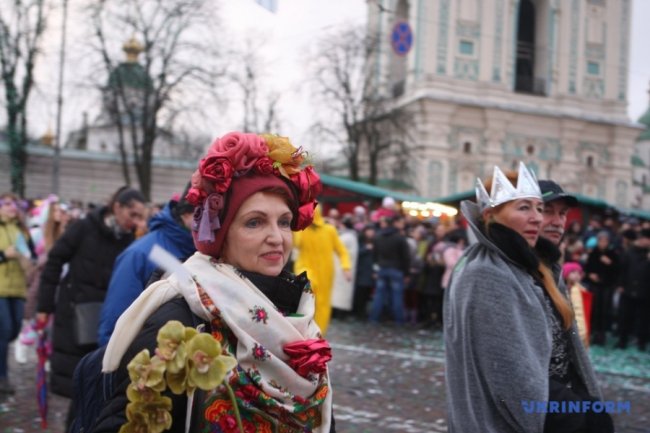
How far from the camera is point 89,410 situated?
221cm

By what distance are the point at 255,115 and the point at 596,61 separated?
17.9 m

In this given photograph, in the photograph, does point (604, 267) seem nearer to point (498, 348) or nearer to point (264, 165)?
point (498, 348)

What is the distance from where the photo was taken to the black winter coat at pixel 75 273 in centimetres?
536

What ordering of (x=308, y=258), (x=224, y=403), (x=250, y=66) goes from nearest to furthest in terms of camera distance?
(x=224, y=403) → (x=308, y=258) → (x=250, y=66)

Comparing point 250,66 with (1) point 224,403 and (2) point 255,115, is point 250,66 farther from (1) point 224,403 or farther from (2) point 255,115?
(1) point 224,403

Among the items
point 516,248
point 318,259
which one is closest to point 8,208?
point 318,259

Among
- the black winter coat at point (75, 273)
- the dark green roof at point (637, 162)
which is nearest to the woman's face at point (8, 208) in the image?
the black winter coat at point (75, 273)

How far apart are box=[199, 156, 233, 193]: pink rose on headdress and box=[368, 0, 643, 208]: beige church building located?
114 feet

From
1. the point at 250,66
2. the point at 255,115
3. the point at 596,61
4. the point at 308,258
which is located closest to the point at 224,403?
the point at 308,258

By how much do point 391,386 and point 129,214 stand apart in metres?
3.92

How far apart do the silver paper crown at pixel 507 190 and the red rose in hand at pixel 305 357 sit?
5.66 ft

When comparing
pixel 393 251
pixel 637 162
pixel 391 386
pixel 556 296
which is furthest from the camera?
pixel 637 162

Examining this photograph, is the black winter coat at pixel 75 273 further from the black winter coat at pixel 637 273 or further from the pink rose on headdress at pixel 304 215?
the black winter coat at pixel 637 273

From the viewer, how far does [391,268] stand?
14.1 m
